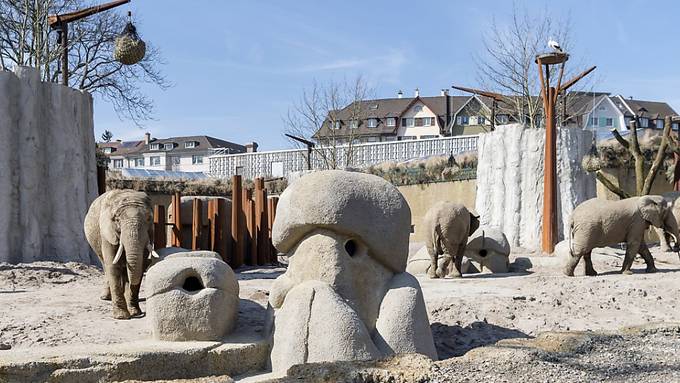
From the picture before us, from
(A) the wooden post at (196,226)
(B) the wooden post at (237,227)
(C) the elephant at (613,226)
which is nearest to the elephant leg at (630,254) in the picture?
(C) the elephant at (613,226)

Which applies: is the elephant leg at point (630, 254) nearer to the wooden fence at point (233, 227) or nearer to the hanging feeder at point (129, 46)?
the wooden fence at point (233, 227)

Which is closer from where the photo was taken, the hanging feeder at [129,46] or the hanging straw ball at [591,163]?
the hanging feeder at [129,46]

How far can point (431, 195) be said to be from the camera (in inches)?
1041

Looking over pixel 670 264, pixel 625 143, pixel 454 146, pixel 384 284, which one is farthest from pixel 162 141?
pixel 384 284

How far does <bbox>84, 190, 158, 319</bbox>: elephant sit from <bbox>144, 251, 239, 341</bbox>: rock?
140 centimetres

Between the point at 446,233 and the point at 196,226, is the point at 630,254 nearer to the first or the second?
the point at 446,233

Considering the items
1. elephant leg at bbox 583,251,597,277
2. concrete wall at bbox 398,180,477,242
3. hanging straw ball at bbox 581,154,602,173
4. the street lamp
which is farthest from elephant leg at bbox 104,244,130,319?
concrete wall at bbox 398,180,477,242

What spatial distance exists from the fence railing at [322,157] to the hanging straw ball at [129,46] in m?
14.7

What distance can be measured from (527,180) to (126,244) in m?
12.1

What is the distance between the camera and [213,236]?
51.5ft

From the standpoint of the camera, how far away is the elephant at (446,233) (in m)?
13.3

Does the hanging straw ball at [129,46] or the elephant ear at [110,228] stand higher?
the hanging straw ball at [129,46]

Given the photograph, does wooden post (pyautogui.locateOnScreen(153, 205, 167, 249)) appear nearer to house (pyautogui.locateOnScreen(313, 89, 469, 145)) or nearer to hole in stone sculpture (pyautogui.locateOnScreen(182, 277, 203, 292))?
hole in stone sculpture (pyautogui.locateOnScreen(182, 277, 203, 292))

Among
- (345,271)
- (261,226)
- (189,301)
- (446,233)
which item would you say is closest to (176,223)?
(261,226)
